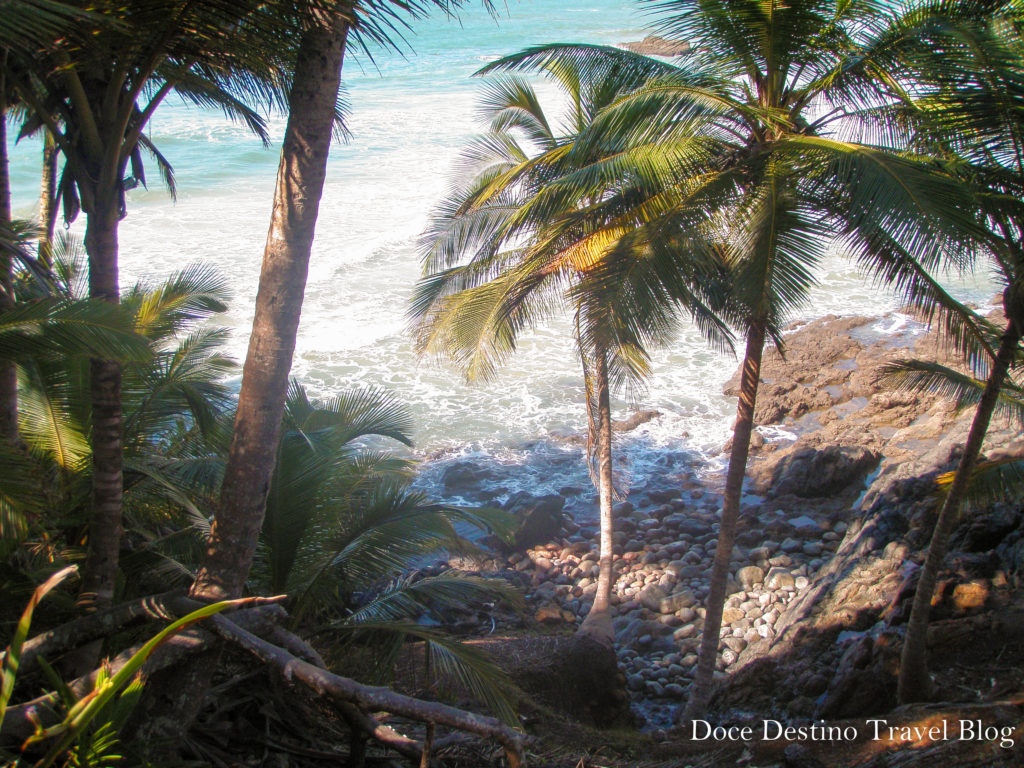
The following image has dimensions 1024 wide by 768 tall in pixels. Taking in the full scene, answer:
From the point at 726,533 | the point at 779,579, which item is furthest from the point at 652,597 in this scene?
the point at 726,533

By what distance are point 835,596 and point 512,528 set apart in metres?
3.97

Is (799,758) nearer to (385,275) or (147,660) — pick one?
(147,660)

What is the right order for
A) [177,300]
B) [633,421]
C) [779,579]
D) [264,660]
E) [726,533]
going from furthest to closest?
[633,421], [779,579], [177,300], [726,533], [264,660]

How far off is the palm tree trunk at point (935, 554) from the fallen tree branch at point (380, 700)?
4.14m

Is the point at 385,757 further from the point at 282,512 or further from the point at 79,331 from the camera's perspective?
the point at 79,331

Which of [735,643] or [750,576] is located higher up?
[750,576]

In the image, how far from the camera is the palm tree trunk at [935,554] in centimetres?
555

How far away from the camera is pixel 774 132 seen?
582 centimetres

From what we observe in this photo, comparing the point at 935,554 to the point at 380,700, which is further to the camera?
the point at 935,554

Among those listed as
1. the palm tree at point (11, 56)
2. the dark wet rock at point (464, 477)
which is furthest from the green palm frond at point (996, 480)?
the dark wet rock at point (464, 477)

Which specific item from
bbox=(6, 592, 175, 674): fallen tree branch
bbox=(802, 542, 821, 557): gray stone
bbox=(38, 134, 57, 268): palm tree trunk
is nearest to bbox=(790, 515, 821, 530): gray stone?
bbox=(802, 542, 821, 557): gray stone

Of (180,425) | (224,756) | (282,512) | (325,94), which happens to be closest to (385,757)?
(224,756)

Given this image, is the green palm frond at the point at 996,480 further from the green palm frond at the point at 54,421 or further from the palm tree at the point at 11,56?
the green palm frond at the point at 54,421

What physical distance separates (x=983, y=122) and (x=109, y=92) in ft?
17.1
